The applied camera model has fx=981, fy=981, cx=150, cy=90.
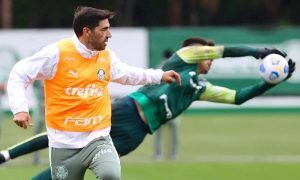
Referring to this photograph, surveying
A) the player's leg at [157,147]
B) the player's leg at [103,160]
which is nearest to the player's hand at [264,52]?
the player's leg at [103,160]

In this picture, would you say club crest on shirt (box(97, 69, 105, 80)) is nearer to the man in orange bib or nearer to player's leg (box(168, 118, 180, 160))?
the man in orange bib

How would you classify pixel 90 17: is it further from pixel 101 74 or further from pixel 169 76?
pixel 169 76

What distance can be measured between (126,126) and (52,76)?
267 centimetres

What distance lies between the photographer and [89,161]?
8883 millimetres

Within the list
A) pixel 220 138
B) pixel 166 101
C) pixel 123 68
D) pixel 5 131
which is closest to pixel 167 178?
pixel 166 101

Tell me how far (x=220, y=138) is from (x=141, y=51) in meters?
7.54

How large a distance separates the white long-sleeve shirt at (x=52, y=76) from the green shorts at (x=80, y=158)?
0.06 metres

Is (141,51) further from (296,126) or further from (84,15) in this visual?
(84,15)

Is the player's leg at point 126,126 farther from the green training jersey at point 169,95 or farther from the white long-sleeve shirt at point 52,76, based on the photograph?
the white long-sleeve shirt at point 52,76

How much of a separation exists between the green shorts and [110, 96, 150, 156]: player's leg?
241cm

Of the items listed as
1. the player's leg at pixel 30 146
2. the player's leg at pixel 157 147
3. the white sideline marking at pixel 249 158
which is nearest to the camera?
the player's leg at pixel 30 146

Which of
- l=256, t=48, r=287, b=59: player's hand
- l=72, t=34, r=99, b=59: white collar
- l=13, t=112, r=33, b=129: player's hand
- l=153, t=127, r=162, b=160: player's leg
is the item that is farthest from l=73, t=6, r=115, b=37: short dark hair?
l=153, t=127, r=162, b=160: player's leg

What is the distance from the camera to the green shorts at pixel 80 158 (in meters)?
8.82

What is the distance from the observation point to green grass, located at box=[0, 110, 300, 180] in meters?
15.2
